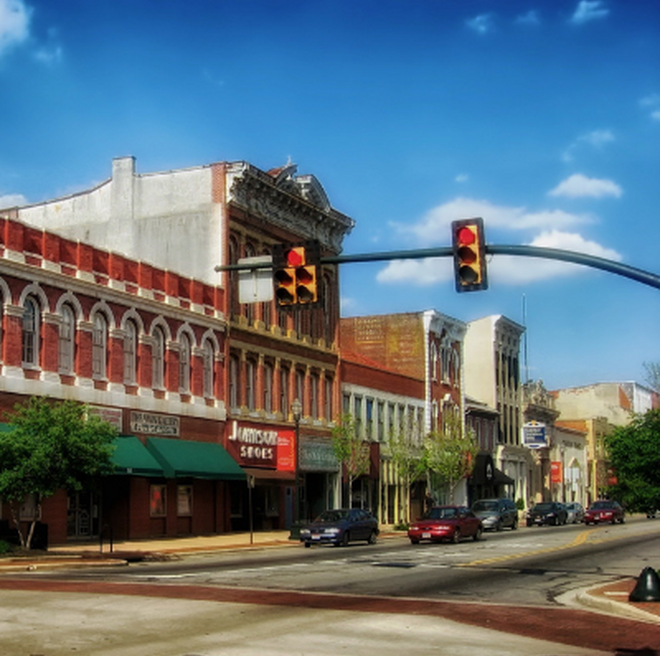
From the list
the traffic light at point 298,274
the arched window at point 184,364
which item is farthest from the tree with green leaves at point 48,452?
the arched window at point 184,364

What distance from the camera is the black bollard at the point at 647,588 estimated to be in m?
17.8

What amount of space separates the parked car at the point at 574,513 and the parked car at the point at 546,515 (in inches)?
85.0

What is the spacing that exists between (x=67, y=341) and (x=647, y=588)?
2582 centimetres

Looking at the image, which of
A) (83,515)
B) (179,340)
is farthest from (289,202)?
(83,515)

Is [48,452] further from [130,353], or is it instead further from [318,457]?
[318,457]

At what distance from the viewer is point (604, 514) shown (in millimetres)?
67125

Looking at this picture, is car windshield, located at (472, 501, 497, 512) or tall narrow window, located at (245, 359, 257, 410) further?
car windshield, located at (472, 501, 497, 512)

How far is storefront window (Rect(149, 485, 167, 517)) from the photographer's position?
43031mm

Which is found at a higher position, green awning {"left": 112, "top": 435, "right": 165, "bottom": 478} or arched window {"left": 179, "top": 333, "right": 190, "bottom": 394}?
arched window {"left": 179, "top": 333, "right": 190, "bottom": 394}

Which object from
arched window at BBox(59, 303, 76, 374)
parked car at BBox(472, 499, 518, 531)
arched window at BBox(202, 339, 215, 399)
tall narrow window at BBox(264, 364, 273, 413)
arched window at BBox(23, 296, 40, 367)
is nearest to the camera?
arched window at BBox(23, 296, 40, 367)

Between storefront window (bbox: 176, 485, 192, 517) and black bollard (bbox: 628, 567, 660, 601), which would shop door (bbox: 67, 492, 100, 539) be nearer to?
storefront window (bbox: 176, 485, 192, 517)

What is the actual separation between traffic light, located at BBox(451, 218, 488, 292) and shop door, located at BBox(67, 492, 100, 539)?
1004 inches

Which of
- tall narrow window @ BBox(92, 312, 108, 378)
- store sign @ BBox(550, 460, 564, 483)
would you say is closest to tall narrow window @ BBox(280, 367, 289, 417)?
tall narrow window @ BBox(92, 312, 108, 378)

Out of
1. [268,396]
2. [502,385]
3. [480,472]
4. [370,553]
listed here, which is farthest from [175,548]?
[502,385]
